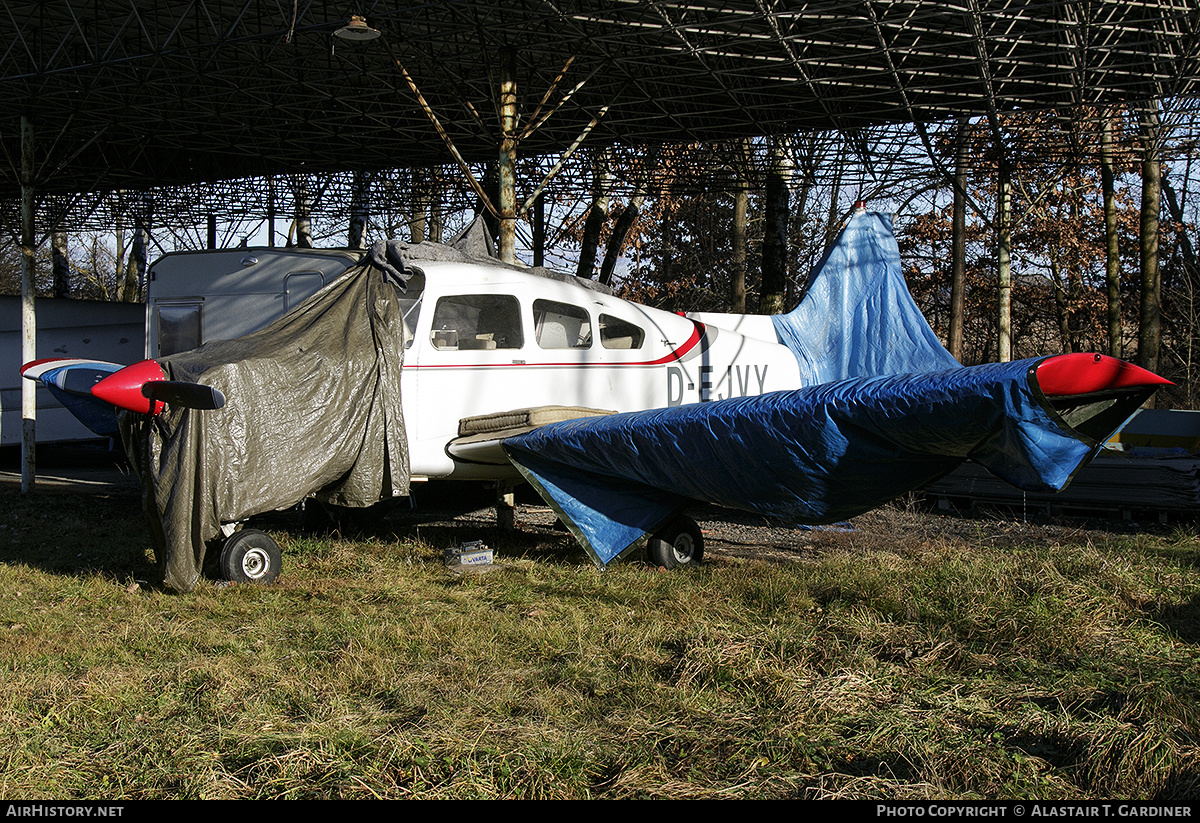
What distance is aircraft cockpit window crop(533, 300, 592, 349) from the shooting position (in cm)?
782

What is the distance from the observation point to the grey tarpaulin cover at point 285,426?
5.72m

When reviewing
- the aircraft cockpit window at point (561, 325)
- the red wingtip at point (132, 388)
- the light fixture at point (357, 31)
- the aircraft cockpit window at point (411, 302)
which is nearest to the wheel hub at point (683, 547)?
the aircraft cockpit window at point (561, 325)

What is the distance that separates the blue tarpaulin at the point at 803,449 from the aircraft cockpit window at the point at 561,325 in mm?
1178

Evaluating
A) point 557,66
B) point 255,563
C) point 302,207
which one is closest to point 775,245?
point 557,66

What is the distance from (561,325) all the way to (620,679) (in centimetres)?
435

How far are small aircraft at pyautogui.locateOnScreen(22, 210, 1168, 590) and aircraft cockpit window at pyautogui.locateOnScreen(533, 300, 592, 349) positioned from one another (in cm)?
2

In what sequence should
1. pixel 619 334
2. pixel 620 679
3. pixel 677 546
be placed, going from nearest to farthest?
pixel 620 679
pixel 677 546
pixel 619 334

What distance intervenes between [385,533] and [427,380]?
6.97 ft

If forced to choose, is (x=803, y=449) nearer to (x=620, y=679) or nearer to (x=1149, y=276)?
(x=620, y=679)

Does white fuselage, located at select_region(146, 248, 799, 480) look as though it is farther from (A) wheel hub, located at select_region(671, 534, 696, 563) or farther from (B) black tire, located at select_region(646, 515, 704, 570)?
(A) wheel hub, located at select_region(671, 534, 696, 563)

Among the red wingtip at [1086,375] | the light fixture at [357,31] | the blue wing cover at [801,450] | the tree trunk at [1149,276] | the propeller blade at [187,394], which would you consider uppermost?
the light fixture at [357,31]

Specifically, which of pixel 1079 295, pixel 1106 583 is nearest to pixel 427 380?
pixel 1106 583

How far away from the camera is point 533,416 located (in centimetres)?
716

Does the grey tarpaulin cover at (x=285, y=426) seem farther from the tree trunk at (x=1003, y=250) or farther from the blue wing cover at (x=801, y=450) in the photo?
the tree trunk at (x=1003, y=250)
